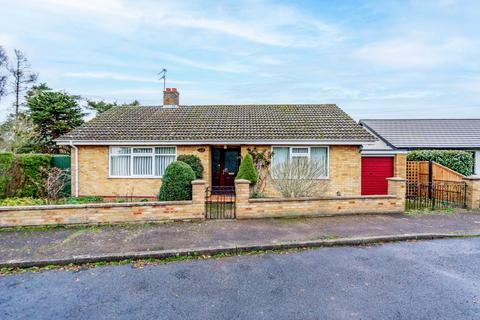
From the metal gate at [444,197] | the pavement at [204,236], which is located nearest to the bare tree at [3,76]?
the pavement at [204,236]

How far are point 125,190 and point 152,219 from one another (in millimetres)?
4986

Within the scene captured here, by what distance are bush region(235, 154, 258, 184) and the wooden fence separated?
771 centimetres

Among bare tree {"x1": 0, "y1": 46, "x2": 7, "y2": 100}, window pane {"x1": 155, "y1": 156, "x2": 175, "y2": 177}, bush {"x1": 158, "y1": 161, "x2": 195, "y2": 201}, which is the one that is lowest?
bush {"x1": 158, "y1": 161, "x2": 195, "y2": 201}

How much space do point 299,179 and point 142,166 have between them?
681 cm

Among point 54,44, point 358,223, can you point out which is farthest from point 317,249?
point 54,44

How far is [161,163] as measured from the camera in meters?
11.6

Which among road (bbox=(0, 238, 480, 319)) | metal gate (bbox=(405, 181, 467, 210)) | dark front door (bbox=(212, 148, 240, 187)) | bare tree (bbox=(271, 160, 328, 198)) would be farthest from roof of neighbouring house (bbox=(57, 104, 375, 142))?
road (bbox=(0, 238, 480, 319))

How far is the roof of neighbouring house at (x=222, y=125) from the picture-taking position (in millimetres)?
11352

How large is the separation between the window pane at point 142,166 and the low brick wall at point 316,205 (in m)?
5.71

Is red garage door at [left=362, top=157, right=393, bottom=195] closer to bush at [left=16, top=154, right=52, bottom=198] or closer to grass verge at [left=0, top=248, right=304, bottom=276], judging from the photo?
grass verge at [left=0, top=248, right=304, bottom=276]

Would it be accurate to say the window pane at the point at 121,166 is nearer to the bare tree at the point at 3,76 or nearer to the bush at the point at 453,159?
the bush at the point at 453,159

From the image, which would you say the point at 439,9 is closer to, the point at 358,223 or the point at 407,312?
the point at 358,223

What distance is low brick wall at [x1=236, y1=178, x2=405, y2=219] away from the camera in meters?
7.59

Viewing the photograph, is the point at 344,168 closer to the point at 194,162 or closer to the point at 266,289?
the point at 194,162
